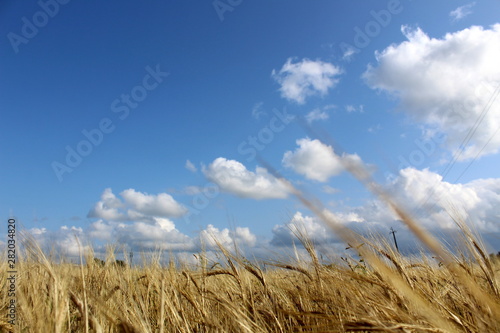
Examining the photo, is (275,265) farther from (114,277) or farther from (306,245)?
(114,277)

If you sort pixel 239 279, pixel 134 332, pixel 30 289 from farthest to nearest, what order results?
1. pixel 239 279
2. pixel 30 289
3. pixel 134 332

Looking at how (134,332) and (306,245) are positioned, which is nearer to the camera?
(134,332)

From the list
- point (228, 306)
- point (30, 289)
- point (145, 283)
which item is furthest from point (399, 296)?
point (145, 283)

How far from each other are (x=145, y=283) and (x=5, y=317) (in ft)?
4.48

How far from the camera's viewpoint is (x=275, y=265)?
276 cm

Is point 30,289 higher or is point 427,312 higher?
point 30,289

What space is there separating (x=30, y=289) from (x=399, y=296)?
2.48 metres

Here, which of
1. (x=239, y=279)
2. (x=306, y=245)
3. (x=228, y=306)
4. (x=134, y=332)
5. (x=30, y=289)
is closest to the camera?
(x=134, y=332)

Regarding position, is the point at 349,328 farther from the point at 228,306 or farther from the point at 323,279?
the point at 323,279

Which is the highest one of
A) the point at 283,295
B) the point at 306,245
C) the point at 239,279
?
the point at 306,245

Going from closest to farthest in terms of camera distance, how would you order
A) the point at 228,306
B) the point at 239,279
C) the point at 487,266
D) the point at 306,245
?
the point at 228,306 → the point at 487,266 → the point at 239,279 → the point at 306,245

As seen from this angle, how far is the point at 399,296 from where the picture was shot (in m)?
1.98

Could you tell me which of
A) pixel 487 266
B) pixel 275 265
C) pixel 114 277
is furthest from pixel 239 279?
pixel 114 277

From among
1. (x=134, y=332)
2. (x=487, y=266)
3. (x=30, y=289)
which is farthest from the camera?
(x=30, y=289)
